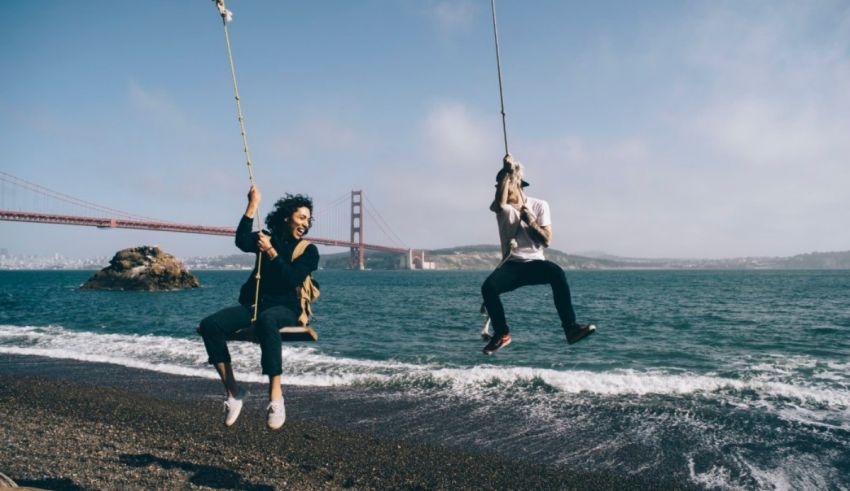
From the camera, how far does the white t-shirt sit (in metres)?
5.62

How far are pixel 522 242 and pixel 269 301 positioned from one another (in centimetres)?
284

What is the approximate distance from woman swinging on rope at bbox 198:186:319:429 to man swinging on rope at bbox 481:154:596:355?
2.10 m

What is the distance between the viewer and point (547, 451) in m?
10.4

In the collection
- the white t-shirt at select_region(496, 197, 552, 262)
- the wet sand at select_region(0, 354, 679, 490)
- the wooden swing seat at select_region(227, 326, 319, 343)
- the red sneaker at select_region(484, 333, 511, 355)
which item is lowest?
the wet sand at select_region(0, 354, 679, 490)

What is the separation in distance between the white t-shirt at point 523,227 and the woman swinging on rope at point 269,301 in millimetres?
2139

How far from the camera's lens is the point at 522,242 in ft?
18.6

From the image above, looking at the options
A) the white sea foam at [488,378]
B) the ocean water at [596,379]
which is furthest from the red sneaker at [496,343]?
the white sea foam at [488,378]

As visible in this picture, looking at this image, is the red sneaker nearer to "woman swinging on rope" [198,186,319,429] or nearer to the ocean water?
"woman swinging on rope" [198,186,319,429]

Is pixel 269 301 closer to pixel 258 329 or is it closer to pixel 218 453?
pixel 258 329

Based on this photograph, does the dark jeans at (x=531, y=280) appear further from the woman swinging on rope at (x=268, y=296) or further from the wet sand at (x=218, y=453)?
the wet sand at (x=218, y=453)

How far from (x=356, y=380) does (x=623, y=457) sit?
29.7 feet

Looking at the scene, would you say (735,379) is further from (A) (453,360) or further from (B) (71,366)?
(B) (71,366)

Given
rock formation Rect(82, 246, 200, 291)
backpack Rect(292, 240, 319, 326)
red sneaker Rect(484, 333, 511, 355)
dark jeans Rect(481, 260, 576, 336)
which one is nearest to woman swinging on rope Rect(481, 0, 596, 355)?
dark jeans Rect(481, 260, 576, 336)

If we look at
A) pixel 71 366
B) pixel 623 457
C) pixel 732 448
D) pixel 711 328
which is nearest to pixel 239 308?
pixel 623 457
